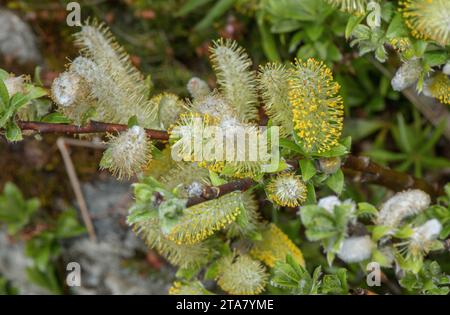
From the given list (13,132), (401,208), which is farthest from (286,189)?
(13,132)

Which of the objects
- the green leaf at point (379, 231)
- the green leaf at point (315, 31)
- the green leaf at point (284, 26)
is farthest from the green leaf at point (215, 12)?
the green leaf at point (379, 231)

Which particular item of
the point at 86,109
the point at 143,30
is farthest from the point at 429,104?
the point at 86,109

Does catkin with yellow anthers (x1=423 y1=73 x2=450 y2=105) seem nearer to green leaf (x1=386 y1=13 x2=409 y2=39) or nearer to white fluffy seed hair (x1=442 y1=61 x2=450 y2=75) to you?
white fluffy seed hair (x1=442 y1=61 x2=450 y2=75)

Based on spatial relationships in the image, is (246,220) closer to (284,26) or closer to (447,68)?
(447,68)

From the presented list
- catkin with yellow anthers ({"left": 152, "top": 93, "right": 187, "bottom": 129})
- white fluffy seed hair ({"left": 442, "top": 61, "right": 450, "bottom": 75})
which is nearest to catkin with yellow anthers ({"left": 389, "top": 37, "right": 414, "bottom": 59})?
white fluffy seed hair ({"left": 442, "top": 61, "right": 450, "bottom": 75})

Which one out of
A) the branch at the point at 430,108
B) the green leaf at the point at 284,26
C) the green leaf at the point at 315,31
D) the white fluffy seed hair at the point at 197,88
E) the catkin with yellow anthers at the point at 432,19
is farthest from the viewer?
the branch at the point at 430,108

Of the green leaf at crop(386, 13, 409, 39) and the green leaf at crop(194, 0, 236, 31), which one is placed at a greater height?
the green leaf at crop(194, 0, 236, 31)

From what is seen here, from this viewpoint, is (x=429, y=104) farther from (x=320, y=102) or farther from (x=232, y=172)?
(x=232, y=172)

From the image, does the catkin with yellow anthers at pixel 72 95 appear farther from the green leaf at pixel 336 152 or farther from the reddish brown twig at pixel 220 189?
the green leaf at pixel 336 152
